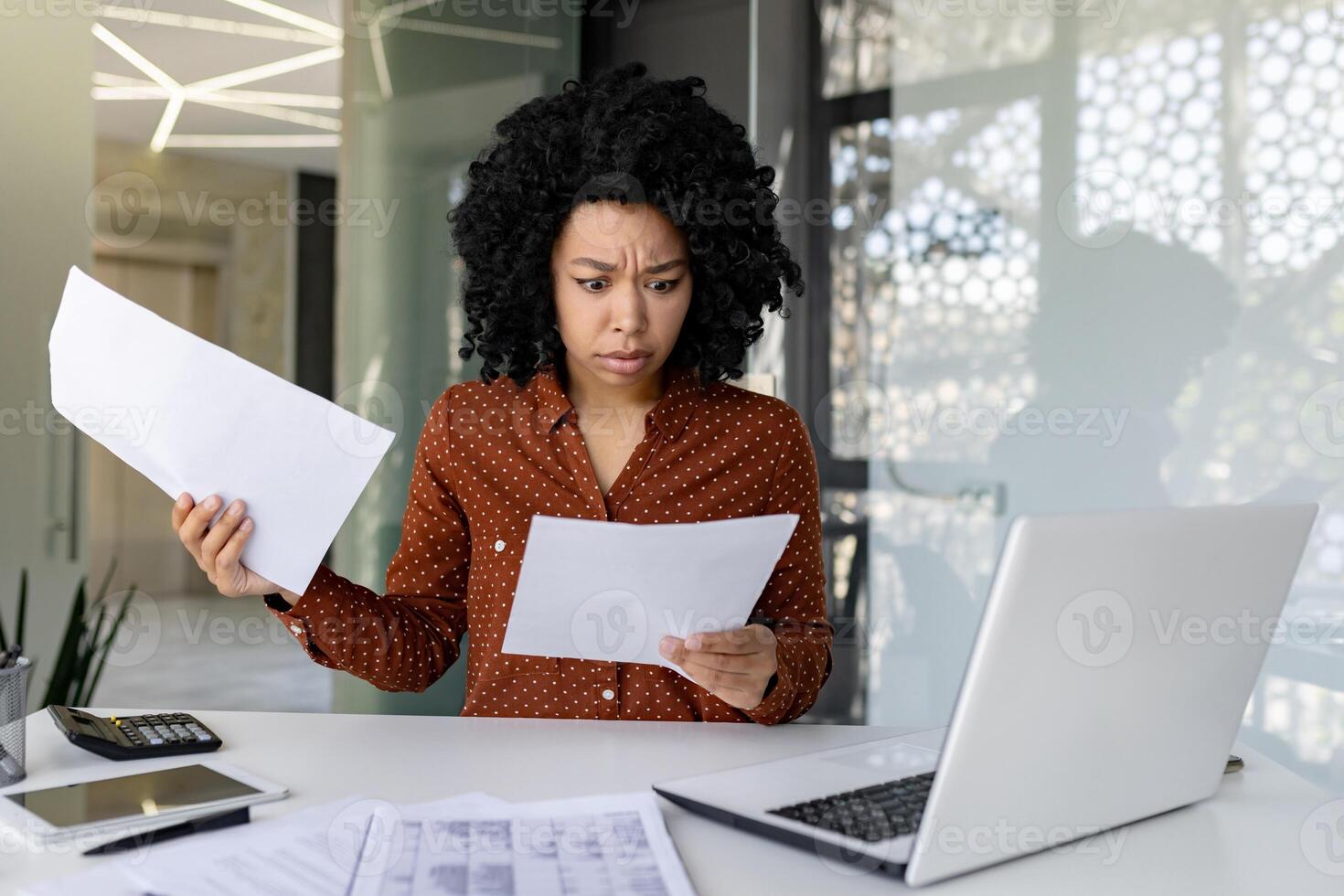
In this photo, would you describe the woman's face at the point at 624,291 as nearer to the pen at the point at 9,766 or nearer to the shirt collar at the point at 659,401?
the shirt collar at the point at 659,401

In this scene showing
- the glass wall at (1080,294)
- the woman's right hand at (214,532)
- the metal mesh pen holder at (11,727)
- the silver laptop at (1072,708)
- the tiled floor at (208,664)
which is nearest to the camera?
the silver laptop at (1072,708)

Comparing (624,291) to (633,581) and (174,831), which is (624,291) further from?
(174,831)

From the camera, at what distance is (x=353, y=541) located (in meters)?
3.30

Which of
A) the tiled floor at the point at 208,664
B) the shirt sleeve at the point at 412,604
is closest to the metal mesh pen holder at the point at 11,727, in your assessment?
the shirt sleeve at the point at 412,604

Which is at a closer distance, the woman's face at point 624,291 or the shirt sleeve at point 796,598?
the shirt sleeve at point 796,598

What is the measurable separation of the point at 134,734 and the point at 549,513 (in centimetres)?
57

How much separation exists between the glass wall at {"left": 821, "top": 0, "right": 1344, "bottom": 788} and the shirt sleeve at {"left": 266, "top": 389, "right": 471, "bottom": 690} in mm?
1601

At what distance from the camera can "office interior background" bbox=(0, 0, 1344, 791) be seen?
2355 millimetres

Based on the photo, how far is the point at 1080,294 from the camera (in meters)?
2.64

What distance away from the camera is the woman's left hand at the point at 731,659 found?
3.79 feet

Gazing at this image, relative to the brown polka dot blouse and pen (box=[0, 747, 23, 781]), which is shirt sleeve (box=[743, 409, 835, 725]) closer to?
the brown polka dot blouse

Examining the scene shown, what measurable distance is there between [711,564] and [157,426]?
55cm

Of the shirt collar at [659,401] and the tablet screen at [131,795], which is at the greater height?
the shirt collar at [659,401]

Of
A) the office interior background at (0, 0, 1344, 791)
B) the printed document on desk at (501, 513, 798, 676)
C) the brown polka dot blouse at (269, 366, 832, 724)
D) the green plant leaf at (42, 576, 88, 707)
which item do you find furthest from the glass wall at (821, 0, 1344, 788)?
the green plant leaf at (42, 576, 88, 707)
